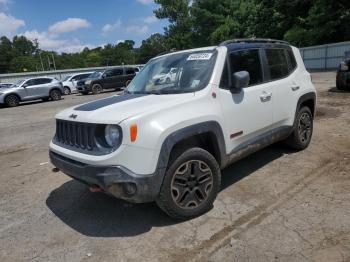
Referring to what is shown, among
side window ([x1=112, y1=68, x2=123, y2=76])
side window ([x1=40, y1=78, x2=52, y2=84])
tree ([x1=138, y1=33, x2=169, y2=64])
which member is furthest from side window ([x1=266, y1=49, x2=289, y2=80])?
tree ([x1=138, y1=33, x2=169, y2=64])

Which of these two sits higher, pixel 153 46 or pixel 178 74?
pixel 153 46

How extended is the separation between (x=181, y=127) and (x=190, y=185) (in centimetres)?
67

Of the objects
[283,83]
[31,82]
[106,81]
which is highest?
[283,83]

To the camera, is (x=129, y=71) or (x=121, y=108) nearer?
(x=121, y=108)

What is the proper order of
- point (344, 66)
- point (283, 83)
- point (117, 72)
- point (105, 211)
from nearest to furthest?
point (105, 211) < point (283, 83) < point (344, 66) < point (117, 72)

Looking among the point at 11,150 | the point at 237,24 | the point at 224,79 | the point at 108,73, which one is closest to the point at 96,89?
the point at 108,73

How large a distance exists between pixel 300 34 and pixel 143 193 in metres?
37.1

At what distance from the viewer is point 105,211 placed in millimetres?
4051

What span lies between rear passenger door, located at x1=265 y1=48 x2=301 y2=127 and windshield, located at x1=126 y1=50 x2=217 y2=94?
1.18 meters

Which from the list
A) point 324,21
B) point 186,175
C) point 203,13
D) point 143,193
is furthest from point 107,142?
point 203,13

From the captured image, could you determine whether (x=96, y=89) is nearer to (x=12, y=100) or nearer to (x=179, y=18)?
(x=12, y=100)

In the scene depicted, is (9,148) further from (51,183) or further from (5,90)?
(5,90)

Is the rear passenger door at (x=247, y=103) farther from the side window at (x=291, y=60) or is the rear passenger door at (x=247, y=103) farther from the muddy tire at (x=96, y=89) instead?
the muddy tire at (x=96, y=89)

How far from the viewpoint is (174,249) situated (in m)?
3.17
